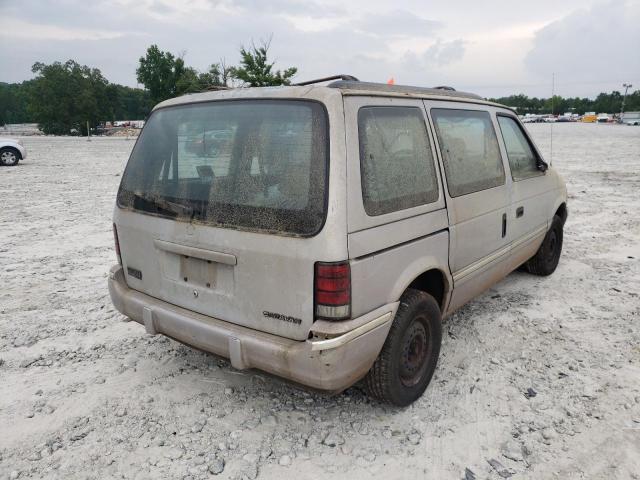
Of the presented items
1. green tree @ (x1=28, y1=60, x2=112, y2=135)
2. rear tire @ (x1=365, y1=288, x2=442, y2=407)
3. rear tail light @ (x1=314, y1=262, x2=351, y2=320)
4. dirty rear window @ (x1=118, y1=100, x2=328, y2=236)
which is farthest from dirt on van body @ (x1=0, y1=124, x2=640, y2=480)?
green tree @ (x1=28, y1=60, x2=112, y2=135)

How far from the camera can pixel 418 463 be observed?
2572mm

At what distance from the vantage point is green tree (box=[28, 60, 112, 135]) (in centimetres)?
7119

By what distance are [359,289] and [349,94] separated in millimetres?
1026

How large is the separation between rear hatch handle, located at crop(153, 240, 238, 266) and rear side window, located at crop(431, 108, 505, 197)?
5.03ft

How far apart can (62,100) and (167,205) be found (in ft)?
265

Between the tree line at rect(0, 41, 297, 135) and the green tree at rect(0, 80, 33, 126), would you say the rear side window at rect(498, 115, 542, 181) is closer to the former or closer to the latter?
the tree line at rect(0, 41, 297, 135)

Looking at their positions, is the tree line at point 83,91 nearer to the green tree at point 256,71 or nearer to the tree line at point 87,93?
the tree line at point 87,93

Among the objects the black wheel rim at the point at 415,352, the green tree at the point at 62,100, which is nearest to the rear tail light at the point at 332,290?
the black wheel rim at the point at 415,352

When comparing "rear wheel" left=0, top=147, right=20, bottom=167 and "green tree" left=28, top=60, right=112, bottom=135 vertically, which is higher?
"green tree" left=28, top=60, right=112, bottom=135

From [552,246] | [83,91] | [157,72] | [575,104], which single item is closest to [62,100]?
[83,91]

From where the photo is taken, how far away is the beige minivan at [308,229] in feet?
7.91

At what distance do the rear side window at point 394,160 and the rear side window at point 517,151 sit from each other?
144cm

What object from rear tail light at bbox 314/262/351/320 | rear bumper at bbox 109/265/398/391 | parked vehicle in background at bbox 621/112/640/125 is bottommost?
rear bumper at bbox 109/265/398/391

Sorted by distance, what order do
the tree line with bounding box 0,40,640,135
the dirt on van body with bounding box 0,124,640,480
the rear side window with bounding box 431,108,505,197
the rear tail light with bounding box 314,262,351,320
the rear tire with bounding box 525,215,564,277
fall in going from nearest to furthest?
1. the rear tail light with bounding box 314,262,351,320
2. the dirt on van body with bounding box 0,124,640,480
3. the rear side window with bounding box 431,108,505,197
4. the rear tire with bounding box 525,215,564,277
5. the tree line with bounding box 0,40,640,135
